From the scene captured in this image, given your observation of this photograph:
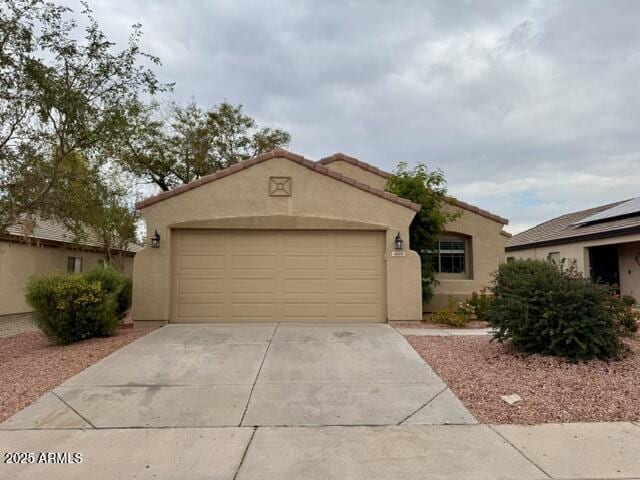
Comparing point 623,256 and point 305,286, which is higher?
point 623,256

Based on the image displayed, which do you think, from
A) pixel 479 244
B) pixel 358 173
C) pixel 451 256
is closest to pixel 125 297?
pixel 358 173

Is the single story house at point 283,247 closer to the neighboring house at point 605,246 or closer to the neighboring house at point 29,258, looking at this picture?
the neighboring house at point 29,258

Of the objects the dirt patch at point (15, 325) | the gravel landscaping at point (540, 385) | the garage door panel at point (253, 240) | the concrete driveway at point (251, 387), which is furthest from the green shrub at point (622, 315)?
the dirt patch at point (15, 325)

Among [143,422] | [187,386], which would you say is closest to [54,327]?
[187,386]

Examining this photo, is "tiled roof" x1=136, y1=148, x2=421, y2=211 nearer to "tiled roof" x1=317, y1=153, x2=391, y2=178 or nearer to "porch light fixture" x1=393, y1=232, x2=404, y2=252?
"porch light fixture" x1=393, y1=232, x2=404, y2=252

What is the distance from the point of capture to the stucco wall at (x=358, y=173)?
14180 millimetres

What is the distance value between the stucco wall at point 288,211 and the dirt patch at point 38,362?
1.89 metres

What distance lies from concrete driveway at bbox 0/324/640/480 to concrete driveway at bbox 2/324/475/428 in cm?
2

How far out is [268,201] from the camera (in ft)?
33.7

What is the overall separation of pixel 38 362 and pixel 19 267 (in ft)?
32.5

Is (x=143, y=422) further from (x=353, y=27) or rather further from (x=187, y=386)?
(x=353, y=27)

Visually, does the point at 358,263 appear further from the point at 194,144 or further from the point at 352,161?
the point at 194,144

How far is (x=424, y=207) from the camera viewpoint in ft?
38.8

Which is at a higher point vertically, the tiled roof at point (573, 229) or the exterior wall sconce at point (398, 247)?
the tiled roof at point (573, 229)
